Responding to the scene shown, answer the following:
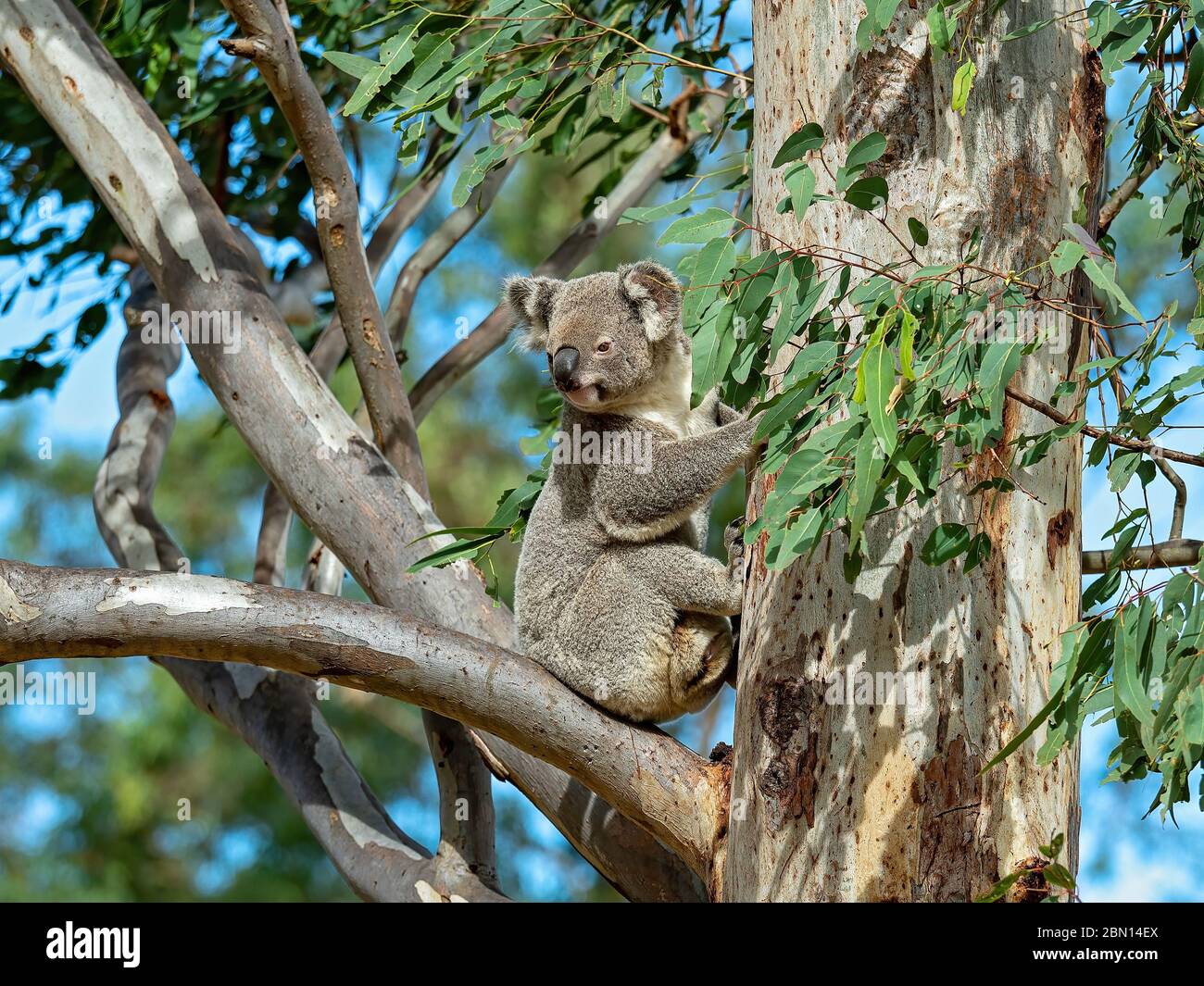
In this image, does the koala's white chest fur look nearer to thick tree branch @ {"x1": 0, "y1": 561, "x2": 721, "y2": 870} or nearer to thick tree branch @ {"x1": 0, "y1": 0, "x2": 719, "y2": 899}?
thick tree branch @ {"x1": 0, "y1": 0, "x2": 719, "y2": 899}

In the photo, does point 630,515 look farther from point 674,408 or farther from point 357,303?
point 357,303

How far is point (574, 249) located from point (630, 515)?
2.01 metres

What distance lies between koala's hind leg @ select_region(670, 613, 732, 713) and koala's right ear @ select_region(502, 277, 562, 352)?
1.02 metres

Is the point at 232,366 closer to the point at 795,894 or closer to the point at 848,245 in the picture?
the point at 848,245

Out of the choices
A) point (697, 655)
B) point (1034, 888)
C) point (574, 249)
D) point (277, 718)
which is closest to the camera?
point (1034, 888)

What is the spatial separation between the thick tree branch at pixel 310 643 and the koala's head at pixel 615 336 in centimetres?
104

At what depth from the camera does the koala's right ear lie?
3.97m

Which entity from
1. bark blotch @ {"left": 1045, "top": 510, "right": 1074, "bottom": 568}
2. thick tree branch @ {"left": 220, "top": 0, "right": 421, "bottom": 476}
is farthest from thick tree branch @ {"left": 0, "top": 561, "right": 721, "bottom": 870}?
thick tree branch @ {"left": 220, "top": 0, "right": 421, "bottom": 476}

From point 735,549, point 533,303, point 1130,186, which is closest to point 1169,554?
point 1130,186

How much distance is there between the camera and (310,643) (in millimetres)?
2707

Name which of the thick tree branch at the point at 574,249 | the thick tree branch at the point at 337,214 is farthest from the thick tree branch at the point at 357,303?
the thick tree branch at the point at 574,249

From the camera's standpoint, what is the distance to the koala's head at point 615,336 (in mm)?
3648

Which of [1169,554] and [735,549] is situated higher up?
[735,549]

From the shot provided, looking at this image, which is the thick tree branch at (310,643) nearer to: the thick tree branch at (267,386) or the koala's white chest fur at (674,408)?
the thick tree branch at (267,386)
